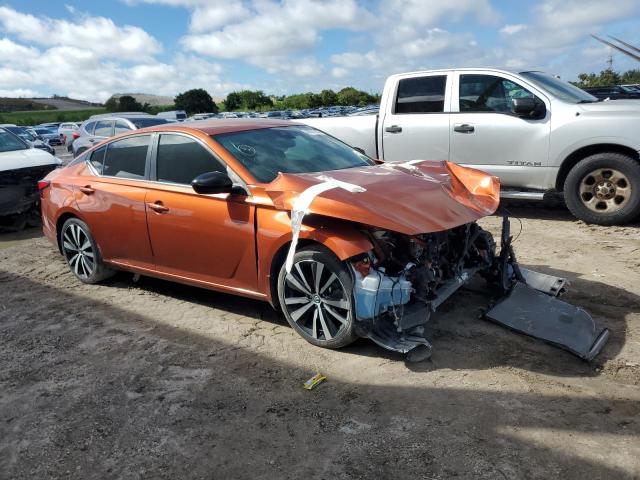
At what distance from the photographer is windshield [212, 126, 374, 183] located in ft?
14.4

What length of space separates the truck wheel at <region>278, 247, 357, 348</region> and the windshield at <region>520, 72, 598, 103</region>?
4845 millimetres

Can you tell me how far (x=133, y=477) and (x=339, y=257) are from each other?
171 cm

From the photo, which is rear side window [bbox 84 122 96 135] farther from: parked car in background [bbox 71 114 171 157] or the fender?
the fender

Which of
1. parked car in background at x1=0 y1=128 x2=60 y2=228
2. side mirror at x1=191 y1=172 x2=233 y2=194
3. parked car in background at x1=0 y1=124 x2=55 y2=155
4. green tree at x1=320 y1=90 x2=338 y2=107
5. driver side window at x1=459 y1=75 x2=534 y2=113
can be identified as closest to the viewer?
side mirror at x1=191 y1=172 x2=233 y2=194

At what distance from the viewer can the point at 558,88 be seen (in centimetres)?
733

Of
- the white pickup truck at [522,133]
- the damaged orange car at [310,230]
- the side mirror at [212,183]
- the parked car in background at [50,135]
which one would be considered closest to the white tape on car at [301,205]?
the damaged orange car at [310,230]

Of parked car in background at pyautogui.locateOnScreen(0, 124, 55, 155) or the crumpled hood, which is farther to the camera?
parked car in background at pyautogui.locateOnScreen(0, 124, 55, 155)

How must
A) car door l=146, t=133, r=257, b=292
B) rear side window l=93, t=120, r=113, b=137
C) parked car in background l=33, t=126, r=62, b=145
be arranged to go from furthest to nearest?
1. parked car in background l=33, t=126, r=62, b=145
2. rear side window l=93, t=120, r=113, b=137
3. car door l=146, t=133, r=257, b=292

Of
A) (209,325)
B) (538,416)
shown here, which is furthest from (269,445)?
(209,325)

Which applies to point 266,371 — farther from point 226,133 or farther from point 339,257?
point 226,133

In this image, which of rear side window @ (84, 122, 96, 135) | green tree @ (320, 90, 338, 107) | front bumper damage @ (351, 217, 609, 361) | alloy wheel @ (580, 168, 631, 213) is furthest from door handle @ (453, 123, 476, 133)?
green tree @ (320, 90, 338, 107)

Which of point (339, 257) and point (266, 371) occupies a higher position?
point (339, 257)

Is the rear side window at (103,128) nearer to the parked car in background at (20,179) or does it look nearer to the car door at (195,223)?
the parked car in background at (20,179)

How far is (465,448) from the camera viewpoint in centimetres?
276
